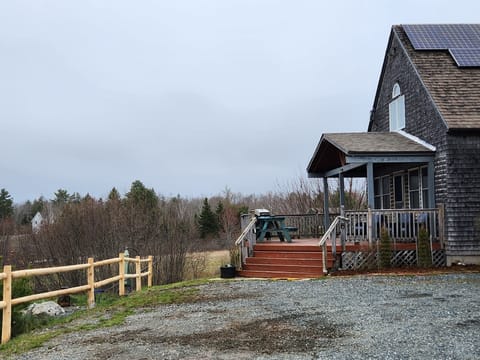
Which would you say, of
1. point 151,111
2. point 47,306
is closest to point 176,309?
point 47,306

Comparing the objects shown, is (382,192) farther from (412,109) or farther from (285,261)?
(285,261)

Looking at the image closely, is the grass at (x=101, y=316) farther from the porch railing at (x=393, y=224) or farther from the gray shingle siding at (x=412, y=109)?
the gray shingle siding at (x=412, y=109)

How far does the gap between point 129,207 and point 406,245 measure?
10.9 meters

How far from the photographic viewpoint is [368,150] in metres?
12.9

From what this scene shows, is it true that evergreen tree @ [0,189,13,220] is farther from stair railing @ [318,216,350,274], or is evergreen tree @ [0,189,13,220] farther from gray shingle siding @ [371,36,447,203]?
stair railing @ [318,216,350,274]

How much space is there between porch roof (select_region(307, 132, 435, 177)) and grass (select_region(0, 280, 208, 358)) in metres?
5.55

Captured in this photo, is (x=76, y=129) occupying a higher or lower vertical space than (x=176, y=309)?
higher

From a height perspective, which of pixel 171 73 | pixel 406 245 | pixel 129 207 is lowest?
pixel 406 245

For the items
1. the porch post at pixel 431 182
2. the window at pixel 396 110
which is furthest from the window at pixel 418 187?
the window at pixel 396 110

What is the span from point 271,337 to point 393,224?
Answer: 25.2ft

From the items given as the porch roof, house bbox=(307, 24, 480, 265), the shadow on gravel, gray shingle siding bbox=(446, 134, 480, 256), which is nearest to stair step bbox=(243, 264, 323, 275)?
house bbox=(307, 24, 480, 265)

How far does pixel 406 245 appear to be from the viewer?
41.0 ft

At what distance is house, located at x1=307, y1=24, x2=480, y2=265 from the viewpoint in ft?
40.8

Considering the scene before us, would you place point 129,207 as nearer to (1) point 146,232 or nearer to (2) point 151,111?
(1) point 146,232
